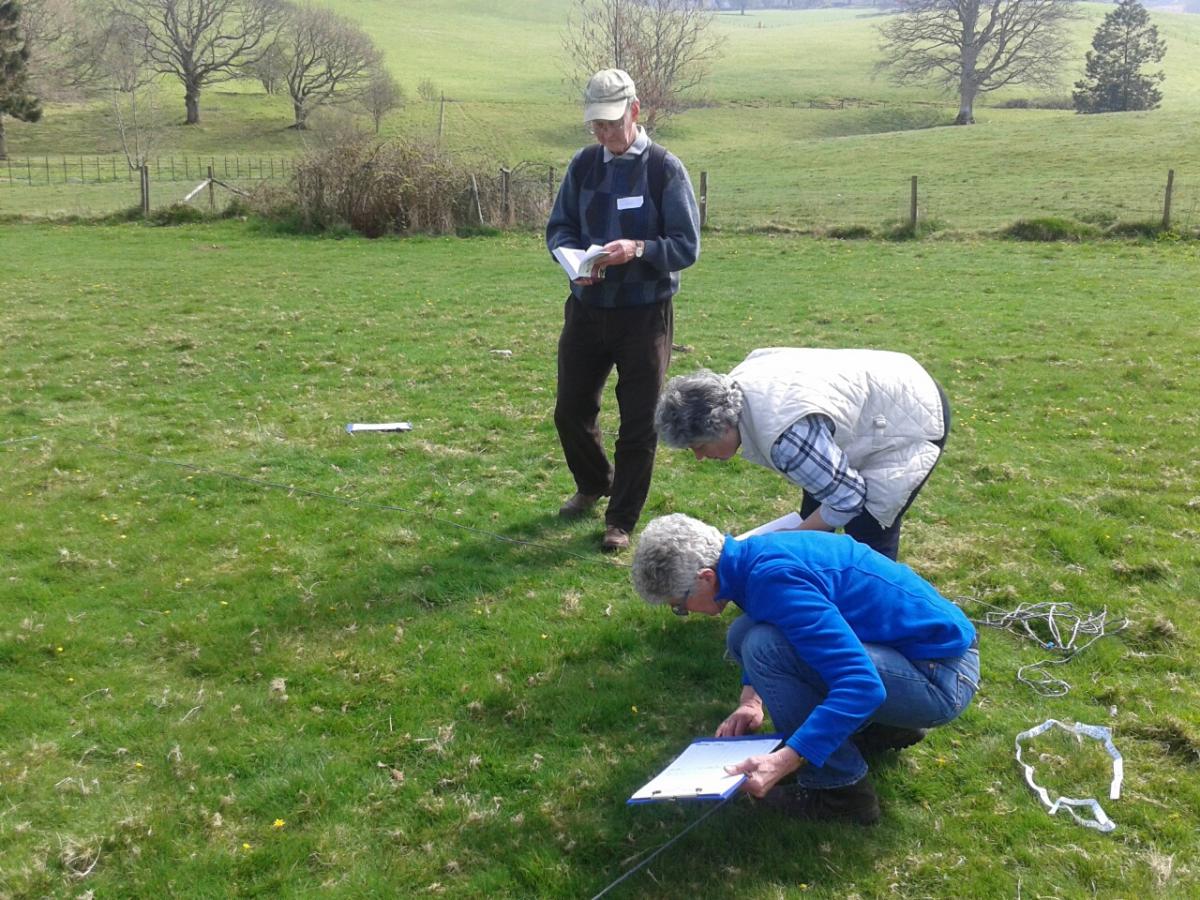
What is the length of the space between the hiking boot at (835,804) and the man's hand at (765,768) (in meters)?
0.45

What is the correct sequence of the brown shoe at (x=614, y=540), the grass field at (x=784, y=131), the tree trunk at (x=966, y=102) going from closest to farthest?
the brown shoe at (x=614, y=540) → the grass field at (x=784, y=131) → the tree trunk at (x=966, y=102)

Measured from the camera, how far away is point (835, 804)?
12.1 feet

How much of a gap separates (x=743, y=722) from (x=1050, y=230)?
72.1 ft

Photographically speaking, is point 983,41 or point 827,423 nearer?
point 827,423

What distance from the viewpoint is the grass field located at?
2909 centimetres

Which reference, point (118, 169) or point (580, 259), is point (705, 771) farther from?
point (118, 169)

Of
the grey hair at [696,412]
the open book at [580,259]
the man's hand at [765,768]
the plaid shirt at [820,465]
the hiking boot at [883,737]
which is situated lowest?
the hiking boot at [883,737]

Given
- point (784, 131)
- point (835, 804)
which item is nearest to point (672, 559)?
point (835, 804)

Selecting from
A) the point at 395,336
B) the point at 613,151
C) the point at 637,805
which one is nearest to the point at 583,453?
the point at 613,151

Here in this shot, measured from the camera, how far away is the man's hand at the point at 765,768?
3248 mm

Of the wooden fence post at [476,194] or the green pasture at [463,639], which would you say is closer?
the green pasture at [463,639]

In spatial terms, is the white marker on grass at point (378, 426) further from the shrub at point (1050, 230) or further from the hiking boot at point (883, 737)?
the shrub at point (1050, 230)

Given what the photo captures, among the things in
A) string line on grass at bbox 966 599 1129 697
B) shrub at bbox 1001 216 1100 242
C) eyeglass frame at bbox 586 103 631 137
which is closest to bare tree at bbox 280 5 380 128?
shrub at bbox 1001 216 1100 242

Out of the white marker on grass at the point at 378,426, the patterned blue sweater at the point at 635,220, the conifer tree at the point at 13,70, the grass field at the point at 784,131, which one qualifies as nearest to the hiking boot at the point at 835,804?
the patterned blue sweater at the point at 635,220
